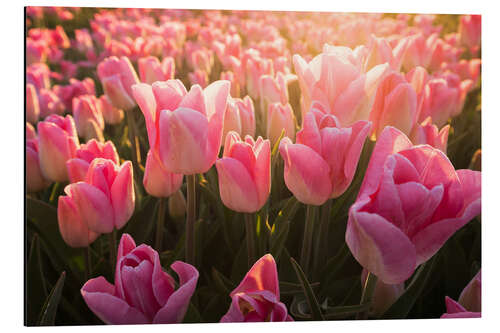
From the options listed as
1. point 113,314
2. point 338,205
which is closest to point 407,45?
point 338,205

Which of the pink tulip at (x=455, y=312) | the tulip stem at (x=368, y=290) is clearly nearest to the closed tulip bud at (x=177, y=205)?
the tulip stem at (x=368, y=290)

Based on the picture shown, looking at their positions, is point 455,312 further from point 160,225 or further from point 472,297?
point 160,225

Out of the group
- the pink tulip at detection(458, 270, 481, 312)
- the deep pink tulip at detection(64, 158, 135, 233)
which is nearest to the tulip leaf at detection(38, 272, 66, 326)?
the deep pink tulip at detection(64, 158, 135, 233)

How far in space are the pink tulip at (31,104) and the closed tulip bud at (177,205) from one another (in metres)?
0.32

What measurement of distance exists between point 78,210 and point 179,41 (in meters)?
0.47

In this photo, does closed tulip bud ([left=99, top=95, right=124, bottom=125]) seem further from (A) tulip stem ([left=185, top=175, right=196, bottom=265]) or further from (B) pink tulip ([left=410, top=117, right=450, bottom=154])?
(B) pink tulip ([left=410, top=117, right=450, bottom=154])

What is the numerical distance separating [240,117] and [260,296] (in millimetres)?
363

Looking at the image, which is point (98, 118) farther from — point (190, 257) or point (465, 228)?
point (465, 228)

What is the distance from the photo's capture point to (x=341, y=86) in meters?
1.01

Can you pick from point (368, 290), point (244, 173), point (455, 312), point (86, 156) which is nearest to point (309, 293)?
point (368, 290)

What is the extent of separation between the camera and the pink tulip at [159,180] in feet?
3.44

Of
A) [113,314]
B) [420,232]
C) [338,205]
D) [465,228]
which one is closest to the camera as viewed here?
[420,232]

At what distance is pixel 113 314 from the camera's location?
3.12 ft
